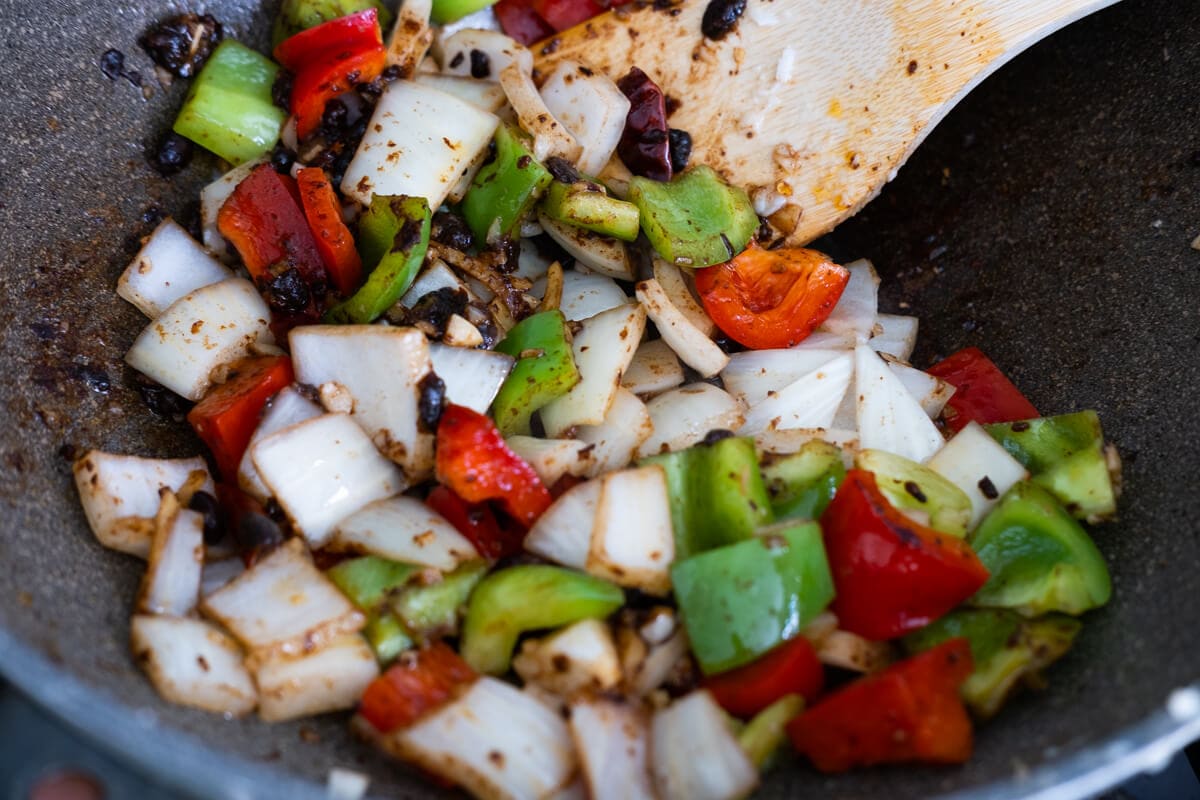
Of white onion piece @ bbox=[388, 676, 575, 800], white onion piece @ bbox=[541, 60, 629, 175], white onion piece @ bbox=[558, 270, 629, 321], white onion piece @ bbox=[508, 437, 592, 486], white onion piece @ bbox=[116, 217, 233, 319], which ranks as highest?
white onion piece @ bbox=[541, 60, 629, 175]

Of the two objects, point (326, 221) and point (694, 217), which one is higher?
point (326, 221)

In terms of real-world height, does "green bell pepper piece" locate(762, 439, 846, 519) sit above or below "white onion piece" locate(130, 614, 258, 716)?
below

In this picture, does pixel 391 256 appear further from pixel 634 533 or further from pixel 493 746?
pixel 493 746

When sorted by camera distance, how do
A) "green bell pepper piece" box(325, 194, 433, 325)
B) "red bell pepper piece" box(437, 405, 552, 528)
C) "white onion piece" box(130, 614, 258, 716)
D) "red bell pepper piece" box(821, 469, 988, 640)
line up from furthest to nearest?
"green bell pepper piece" box(325, 194, 433, 325), "red bell pepper piece" box(437, 405, 552, 528), "red bell pepper piece" box(821, 469, 988, 640), "white onion piece" box(130, 614, 258, 716)

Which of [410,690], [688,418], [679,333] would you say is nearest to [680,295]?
[679,333]

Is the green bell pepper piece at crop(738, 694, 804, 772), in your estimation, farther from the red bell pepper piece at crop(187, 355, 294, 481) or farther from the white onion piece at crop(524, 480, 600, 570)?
the red bell pepper piece at crop(187, 355, 294, 481)

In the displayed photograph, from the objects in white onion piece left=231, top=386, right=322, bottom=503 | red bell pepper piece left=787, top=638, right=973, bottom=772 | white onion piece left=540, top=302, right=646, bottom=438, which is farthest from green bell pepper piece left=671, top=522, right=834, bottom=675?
white onion piece left=231, top=386, right=322, bottom=503

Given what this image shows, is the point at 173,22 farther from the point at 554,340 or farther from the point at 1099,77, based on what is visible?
the point at 1099,77
